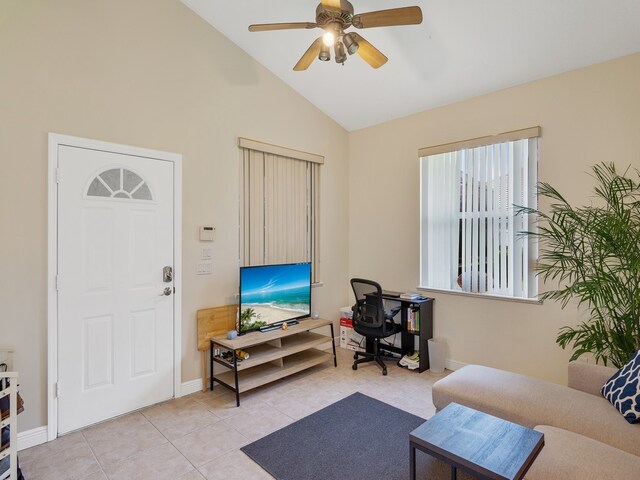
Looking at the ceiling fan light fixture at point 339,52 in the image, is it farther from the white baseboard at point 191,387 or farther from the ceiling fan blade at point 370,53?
the white baseboard at point 191,387

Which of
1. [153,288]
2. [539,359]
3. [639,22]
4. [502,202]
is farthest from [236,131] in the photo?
[539,359]

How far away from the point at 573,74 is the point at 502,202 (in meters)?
1.24

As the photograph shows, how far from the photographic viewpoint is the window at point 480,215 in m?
3.34

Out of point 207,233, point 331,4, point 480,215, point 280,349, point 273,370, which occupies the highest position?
point 331,4

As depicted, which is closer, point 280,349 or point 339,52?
point 339,52

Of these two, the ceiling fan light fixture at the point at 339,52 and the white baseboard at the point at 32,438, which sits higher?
the ceiling fan light fixture at the point at 339,52

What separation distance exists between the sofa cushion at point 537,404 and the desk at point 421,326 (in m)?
1.27

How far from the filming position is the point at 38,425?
247cm

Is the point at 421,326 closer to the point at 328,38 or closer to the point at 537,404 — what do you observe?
the point at 537,404

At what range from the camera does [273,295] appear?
3.62m

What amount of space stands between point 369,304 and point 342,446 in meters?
1.58

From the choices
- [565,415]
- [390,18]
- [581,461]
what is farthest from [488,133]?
[581,461]

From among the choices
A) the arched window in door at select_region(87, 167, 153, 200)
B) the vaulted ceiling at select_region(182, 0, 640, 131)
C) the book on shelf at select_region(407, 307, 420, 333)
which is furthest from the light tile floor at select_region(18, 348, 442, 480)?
the vaulted ceiling at select_region(182, 0, 640, 131)

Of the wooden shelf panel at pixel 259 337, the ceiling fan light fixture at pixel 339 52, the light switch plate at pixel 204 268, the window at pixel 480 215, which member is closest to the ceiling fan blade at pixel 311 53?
the ceiling fan light fixture at pixel 339 52
